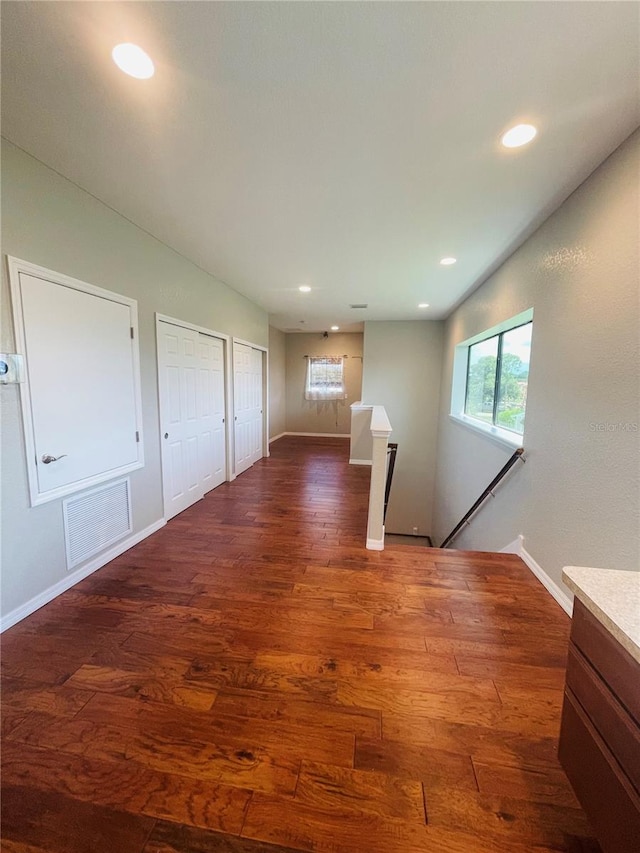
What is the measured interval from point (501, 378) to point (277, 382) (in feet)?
17.7

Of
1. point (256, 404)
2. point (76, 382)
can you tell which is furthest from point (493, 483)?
point (256, 404)

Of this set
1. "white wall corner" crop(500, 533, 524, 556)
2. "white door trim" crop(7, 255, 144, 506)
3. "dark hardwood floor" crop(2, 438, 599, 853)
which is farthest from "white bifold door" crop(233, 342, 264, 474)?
"white wall corner" crop(500, 533, 524, 556)

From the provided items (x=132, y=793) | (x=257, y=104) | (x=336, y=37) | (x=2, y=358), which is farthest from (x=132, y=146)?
(x=132, y=793)

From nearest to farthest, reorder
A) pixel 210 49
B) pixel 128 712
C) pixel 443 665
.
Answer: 1. pixel 210 49
2. pixel 128 712
3. pixel 443 665

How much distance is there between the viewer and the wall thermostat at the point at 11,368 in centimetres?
174

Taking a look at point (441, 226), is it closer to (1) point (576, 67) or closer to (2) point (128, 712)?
(1) point (576, 67)

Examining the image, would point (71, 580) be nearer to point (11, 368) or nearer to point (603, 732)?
point (11, 368)

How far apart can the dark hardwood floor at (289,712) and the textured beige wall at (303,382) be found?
6227 millimetres

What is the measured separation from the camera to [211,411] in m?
4.12

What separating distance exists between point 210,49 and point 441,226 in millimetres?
1917

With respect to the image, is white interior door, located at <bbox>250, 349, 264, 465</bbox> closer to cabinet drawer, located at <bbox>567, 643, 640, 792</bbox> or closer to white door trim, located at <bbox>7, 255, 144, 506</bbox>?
white door trim, located at <bbox>7, 255, 144, 506</bbox>

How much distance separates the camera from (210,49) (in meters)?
1.23

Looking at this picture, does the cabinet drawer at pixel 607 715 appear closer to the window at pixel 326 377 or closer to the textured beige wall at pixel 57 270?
the textured beige wall at pixel 57 270

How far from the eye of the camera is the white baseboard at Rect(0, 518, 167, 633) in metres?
1.88
